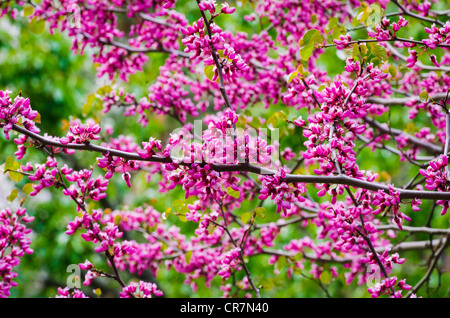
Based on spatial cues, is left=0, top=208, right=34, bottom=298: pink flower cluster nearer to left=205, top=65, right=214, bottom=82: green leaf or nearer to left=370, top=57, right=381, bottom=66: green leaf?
left=205, top=65, right=214, bottom=82: green leaf

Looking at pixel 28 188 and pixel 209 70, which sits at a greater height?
pixel 209 70

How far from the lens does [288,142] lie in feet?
10.6

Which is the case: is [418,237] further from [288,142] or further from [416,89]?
[288,142]

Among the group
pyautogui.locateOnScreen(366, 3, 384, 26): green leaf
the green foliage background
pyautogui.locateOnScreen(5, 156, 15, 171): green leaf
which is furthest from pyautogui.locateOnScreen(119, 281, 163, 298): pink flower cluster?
the green foliage background

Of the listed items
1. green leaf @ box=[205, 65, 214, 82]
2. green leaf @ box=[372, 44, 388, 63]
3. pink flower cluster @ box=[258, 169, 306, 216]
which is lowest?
pink flower cluster @ box=[258, 169, 306, 216]

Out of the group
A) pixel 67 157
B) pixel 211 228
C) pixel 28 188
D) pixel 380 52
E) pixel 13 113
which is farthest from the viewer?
pixel 67 157

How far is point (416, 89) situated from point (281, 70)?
1253 mm

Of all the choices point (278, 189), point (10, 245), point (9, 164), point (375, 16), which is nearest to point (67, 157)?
point (10, 245)

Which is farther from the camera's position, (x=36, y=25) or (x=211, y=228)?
(x=36, y=25)

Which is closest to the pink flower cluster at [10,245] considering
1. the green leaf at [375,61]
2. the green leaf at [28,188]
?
the green leaf at [28,188]

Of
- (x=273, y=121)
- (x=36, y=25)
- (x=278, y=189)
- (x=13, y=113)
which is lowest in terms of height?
(x=278, y=189)

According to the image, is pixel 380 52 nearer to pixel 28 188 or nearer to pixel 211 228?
pixel 211 228
